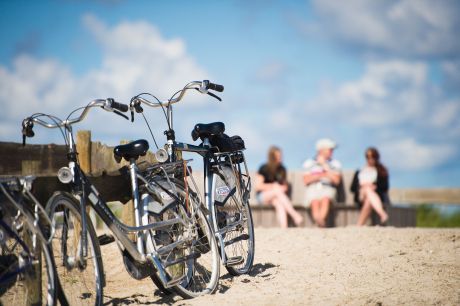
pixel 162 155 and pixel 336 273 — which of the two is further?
pixel 336 273

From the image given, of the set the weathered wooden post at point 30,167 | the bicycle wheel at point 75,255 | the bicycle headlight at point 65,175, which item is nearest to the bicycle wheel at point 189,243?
the bicycle wheel at point 75,255

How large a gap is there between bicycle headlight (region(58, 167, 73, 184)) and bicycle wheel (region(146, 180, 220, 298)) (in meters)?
1.01

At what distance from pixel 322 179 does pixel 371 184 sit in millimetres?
1039

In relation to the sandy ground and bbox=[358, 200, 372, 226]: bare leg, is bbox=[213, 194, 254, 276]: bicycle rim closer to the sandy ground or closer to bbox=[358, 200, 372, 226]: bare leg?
the sandy ground

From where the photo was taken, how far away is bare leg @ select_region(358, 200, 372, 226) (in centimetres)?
1386

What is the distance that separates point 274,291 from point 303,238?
12.1ft

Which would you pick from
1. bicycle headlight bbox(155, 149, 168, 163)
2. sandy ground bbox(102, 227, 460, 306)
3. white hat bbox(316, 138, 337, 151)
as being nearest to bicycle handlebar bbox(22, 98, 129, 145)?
bicycle headlight bbox(155, 149, 168, 163)

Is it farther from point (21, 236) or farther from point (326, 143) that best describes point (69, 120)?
point (326, 143)

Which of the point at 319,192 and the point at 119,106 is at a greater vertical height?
the point at 119,106

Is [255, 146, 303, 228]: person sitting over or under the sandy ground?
over

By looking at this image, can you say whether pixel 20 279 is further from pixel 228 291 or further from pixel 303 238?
pixel 303 238

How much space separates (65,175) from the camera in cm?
539

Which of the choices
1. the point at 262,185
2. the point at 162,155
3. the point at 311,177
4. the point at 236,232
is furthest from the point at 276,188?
the point at 162,155

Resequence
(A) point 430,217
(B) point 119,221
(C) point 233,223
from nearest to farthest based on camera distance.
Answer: (B) point 119,221, (C) point 233,223, (A) point 430,217
